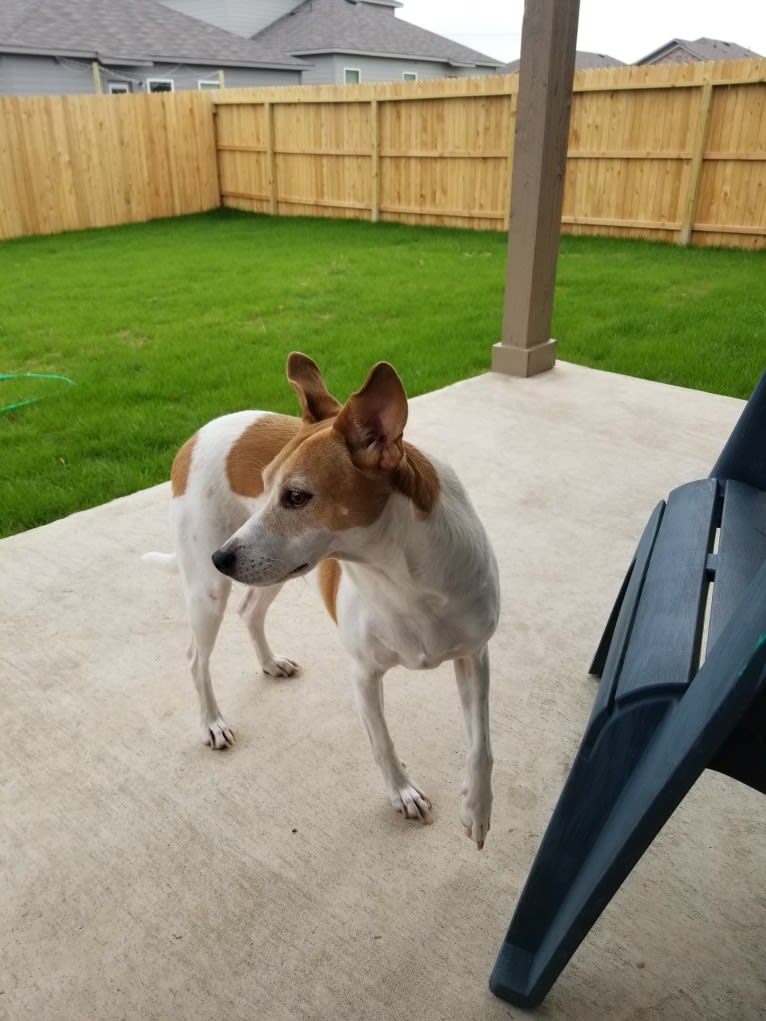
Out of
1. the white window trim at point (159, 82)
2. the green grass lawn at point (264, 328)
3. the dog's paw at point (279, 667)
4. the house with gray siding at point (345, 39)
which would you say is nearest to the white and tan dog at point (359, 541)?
the dog's paw at point (279, 667)

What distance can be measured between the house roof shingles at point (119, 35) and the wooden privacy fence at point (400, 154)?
23.4ft

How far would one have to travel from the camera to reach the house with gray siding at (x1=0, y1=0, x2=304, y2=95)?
18.0 meters

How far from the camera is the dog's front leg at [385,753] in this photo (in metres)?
1.84

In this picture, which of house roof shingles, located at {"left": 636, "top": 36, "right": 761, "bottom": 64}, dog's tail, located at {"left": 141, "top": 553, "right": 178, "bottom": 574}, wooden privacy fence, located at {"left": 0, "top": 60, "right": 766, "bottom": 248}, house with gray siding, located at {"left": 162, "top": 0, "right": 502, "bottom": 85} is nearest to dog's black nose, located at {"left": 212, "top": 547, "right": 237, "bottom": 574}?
dog's tail, located at {"left": 141, "top": 553, "right": 178, "bottom": 574}

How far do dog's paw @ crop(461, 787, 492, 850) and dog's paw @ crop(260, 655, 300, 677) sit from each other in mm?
859

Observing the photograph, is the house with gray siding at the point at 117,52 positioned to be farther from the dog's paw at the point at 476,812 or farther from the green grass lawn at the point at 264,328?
the dog's paw at the point at 476,812

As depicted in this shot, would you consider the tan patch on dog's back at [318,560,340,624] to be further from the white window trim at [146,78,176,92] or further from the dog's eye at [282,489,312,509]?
the white window trim at [146,78,176,92]

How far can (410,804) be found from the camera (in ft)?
6.35

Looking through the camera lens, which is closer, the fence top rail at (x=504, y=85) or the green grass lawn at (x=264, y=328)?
the green grass lawn at (x=264, y=328)

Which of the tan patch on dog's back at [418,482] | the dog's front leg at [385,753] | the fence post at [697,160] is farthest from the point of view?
the fence post at [697,160]

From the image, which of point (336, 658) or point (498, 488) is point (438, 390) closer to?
point (498, 488)

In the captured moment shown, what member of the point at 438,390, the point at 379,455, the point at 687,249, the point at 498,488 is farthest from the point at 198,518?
the point at 687,249

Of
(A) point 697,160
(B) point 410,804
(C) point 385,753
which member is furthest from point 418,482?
(A) point 697,160

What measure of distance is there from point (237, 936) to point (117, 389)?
14.2ft
